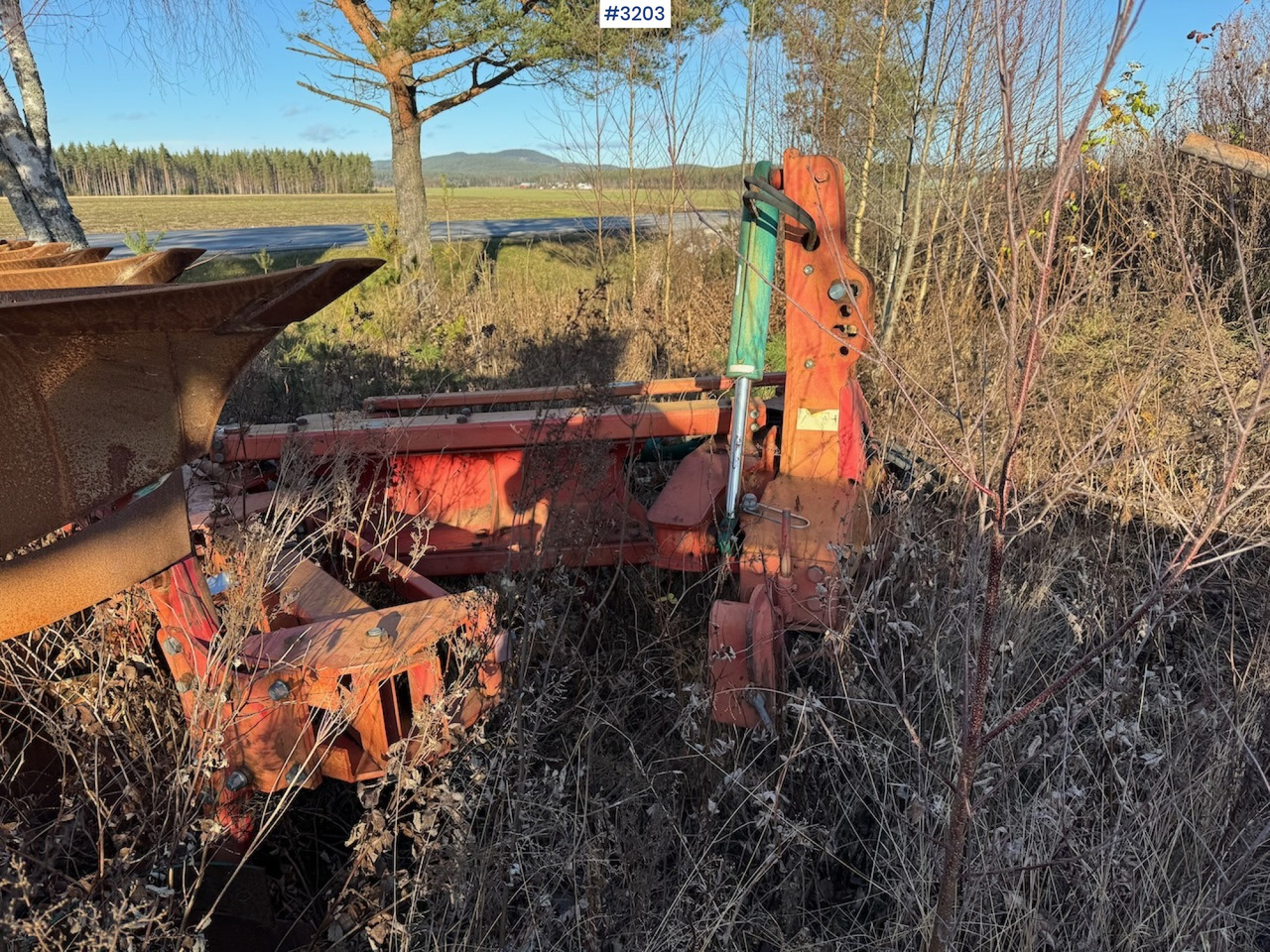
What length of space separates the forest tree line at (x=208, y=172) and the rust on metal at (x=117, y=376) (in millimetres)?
55936

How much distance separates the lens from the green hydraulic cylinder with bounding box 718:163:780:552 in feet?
8.08

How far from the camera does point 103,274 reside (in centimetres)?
195

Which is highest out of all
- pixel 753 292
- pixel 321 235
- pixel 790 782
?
pixel 321 235

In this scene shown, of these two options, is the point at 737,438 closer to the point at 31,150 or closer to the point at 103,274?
the point at 103,274

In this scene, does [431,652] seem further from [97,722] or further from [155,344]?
[155,344]

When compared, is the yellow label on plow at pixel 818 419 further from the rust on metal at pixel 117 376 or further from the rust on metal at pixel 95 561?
the rust on metal at pixel 95 561

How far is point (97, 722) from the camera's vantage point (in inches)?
74.2

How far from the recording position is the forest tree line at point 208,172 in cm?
4991

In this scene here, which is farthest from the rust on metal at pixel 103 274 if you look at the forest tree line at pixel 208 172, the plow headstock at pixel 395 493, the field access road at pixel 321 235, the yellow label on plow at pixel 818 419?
the forest tree line at pixel 208 172

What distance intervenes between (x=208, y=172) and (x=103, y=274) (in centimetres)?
6118

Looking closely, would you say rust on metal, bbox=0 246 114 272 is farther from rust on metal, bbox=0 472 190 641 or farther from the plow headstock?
rust on metal, bbox=0 472 190 641

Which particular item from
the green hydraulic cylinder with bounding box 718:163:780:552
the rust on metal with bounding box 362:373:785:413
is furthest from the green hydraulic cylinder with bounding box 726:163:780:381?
the rust on metal with bounding box 362:373:785:413

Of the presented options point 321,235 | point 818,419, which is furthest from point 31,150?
point 321,235

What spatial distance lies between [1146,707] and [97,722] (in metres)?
2.72
